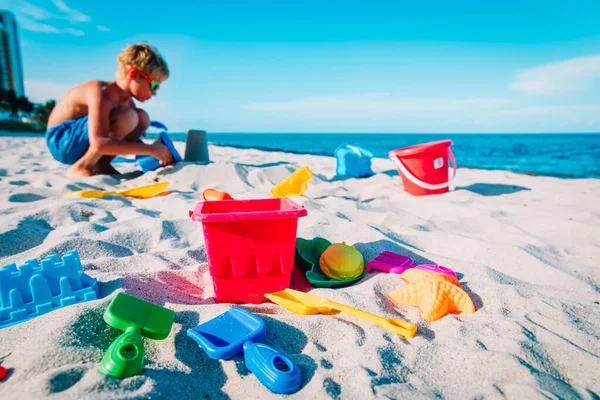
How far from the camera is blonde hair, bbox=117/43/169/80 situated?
2986mm

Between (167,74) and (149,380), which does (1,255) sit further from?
(167,74)

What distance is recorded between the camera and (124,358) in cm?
73

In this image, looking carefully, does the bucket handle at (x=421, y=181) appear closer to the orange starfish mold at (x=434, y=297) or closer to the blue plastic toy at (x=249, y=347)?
the orange starfish mold at (x=434, y=297)

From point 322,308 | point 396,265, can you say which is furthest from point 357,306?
point 396,265

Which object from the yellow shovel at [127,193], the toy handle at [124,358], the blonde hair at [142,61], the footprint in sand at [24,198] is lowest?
the footprint in sand at [24,198]

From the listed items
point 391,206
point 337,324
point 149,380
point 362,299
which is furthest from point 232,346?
point 391,206

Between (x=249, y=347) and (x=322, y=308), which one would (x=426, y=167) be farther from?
(x=249, y=347)

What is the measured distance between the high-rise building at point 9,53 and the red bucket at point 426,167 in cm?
3672

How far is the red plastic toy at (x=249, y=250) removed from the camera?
1107 mm

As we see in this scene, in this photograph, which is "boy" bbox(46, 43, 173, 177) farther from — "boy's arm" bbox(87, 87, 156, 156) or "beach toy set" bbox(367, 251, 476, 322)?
"beach toy set" bbox(367, 251, 476, 322)

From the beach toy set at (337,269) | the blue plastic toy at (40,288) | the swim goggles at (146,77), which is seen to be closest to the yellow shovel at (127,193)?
the swim goggles at (146,77)

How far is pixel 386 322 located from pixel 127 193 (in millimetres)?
2115

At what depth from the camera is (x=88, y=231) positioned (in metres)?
1.69

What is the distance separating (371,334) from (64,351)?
74 cm
